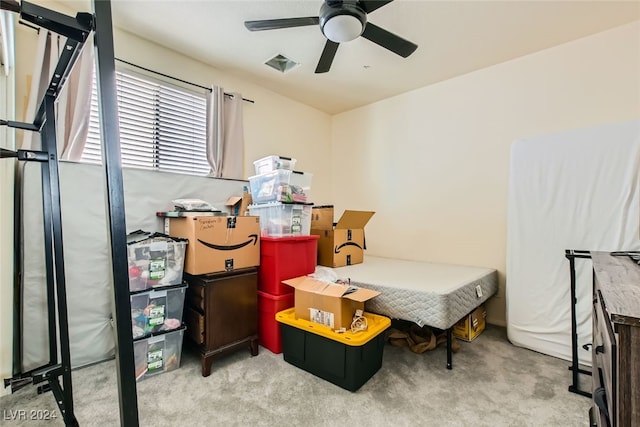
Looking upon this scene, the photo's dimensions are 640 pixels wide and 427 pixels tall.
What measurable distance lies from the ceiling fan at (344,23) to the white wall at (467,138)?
4.53ft

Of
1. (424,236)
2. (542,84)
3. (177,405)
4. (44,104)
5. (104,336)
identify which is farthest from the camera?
(424,236)

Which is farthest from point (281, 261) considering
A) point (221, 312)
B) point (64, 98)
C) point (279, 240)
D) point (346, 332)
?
point (64, 98)

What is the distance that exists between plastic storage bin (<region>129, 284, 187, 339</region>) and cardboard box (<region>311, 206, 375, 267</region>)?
1329 millimetres

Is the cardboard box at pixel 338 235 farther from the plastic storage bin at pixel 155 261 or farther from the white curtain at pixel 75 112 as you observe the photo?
the white curtain at pixel 75 112

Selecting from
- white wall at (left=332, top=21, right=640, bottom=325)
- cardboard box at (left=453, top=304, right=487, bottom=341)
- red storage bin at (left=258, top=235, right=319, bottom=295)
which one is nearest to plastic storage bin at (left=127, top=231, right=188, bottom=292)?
red storage bin at (left=258, top=235, right=319, bottom=295)

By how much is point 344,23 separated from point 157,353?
2.43 m

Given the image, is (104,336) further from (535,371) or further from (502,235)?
(502,235)

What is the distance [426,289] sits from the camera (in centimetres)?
201

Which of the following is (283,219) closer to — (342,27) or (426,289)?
(426,289)

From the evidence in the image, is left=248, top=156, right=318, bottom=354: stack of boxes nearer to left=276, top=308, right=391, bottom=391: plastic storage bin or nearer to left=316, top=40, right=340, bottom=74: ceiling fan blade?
left=276, top=308, right=391, bottom=391: plastic storage bin

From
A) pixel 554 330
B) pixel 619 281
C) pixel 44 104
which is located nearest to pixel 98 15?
pixel 44 104

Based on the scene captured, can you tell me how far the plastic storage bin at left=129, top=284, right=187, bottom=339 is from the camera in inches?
74.1

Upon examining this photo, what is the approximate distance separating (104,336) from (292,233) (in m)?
1.57

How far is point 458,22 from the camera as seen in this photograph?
2232 mm
